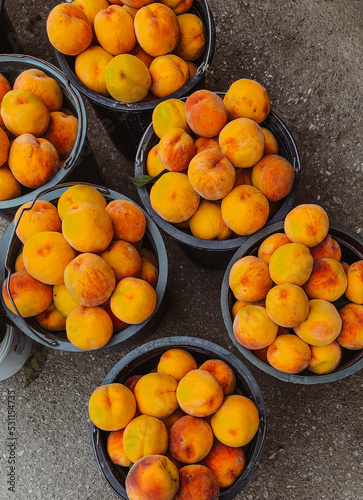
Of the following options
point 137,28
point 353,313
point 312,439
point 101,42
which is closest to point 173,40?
point 137,28

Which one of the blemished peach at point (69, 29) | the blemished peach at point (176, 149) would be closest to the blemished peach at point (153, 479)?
the blemished peach at point (176, 149)

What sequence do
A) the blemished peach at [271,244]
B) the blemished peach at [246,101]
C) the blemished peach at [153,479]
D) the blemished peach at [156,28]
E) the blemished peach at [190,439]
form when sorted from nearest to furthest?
the blemished peach at [153,479] → the blemished peach at [190,439] → the blemished peach at [271,244] → the blemished peach at [246,101] → the blemished peach at [156,28]

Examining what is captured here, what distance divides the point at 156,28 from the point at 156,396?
1.42 meters

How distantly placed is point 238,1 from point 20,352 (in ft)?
7.58

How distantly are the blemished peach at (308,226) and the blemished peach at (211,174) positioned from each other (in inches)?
10.4

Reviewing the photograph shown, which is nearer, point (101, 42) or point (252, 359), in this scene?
point (252, 359)

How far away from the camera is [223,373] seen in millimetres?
1511

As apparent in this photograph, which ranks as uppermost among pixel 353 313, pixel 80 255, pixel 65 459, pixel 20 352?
pixel 80 255

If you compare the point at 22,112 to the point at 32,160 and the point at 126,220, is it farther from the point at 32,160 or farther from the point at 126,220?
the point at 126,220

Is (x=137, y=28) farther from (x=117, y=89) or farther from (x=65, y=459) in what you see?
(x=65, y=459)

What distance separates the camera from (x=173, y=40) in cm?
187

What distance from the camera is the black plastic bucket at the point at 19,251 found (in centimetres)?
164

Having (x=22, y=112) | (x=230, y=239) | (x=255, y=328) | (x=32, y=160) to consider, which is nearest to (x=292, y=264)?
(x=255, y=328)

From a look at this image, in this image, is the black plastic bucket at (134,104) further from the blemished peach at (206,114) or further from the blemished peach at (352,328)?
the blemished peach at (352,328)
